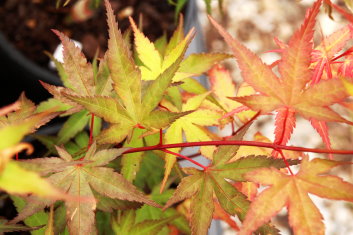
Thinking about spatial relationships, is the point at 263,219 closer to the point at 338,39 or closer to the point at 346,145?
the point at 338,39

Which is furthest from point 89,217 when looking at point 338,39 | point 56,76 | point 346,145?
point 346,145

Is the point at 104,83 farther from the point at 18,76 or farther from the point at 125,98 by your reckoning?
the point at 18,76

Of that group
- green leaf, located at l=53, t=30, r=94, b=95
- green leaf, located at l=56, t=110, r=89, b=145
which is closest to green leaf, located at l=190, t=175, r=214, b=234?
green leaf, located at l=53, t=30, r=94, b=95

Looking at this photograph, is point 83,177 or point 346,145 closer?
point 83,177

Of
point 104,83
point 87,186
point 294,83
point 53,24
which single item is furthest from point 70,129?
point 53,24

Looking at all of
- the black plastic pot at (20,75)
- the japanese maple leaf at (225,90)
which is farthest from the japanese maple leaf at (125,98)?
the black plastic pot at (20,75)

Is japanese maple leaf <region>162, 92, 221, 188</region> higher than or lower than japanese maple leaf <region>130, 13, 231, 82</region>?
lower

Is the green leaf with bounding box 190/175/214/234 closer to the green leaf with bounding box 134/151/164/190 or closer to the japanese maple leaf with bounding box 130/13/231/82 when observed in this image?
the japanese maple leaf with bounding box 130/13/231/82
